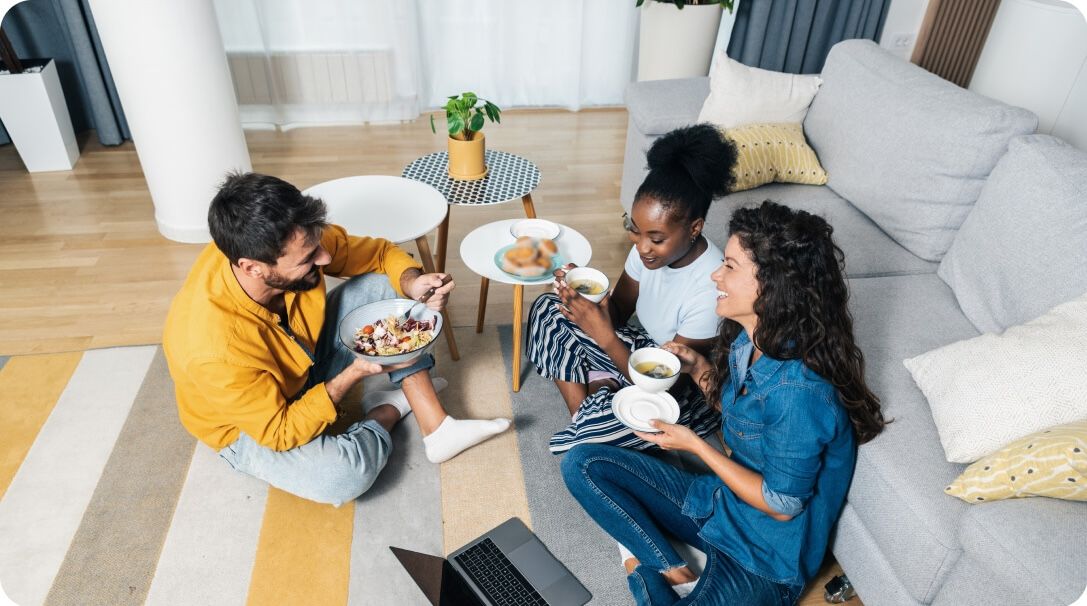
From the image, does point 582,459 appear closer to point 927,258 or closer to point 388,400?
point 388,400

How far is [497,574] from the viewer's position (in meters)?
1.59

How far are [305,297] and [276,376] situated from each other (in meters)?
0.22

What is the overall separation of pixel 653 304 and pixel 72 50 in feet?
11.5

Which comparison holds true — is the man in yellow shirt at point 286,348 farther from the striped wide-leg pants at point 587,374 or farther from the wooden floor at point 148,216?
the wooden floor at point 148,216

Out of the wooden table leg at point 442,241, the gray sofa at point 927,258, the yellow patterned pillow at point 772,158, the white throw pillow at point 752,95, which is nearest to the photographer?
the gray sofa at point 927,258

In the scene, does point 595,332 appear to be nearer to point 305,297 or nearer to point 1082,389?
point 305,297

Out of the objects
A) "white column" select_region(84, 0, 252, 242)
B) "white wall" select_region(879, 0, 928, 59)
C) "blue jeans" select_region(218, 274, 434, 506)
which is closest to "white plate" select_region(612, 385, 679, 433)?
"blue jeans" select_region(218, 274, 434, 506)

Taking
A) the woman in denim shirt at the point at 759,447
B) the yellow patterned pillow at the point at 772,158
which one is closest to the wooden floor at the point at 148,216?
the woman in denim shirt at the point at 759,447

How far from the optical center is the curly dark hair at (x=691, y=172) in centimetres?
150

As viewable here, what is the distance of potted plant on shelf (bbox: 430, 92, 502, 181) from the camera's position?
2.11m

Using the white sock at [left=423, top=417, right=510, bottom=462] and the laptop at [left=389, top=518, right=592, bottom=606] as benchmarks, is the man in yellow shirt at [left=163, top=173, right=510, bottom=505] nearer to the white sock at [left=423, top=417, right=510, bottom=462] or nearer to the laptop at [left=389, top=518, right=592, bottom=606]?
the white sock at [left=423, top=417, right=510, bottom=462]

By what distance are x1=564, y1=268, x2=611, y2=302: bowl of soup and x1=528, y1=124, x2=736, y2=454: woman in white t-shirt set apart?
0.10 feet

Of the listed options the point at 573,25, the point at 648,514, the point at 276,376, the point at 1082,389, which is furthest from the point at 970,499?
the point at 573,25

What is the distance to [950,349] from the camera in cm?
150
